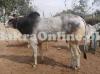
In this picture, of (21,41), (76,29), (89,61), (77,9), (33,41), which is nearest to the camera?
(76,29)

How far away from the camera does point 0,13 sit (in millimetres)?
23203

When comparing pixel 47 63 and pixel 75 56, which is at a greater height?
pixel 75 56

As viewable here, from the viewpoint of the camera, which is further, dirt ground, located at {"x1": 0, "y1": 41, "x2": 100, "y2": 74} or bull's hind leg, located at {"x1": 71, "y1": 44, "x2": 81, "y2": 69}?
bull's hind leg, located at {"x1": 71, "y1": 44, "x2": 81, "y2": 69}

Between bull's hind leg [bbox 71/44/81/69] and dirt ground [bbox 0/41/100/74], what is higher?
bull's hind leg [bbox 71/44/81/69]

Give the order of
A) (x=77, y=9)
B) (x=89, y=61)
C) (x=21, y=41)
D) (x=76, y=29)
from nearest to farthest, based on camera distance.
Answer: (x=76, y=29) < (x=89, y=61) < (x=21, y=41) < (x=77, y=9)

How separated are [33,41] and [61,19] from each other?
52.5 inches

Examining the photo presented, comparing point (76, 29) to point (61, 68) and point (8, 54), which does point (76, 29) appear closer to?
point (61, 68)

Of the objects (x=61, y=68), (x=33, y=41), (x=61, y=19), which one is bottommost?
(x=61, y=68)

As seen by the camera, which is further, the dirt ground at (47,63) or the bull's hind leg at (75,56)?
the bull's hind leg at (75,56)

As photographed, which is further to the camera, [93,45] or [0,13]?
[0,13]

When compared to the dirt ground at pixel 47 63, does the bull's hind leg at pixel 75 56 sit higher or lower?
higher

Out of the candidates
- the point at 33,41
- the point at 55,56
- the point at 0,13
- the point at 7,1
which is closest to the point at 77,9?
the point at 7,1

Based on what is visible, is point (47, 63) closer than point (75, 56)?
No

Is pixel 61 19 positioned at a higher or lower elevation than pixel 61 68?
higher
